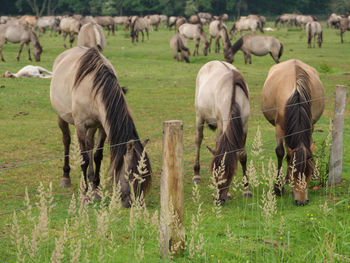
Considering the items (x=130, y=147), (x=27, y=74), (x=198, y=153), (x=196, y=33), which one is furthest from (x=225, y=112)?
(x=196, y=33)

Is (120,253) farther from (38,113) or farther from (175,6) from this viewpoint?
(175,6)

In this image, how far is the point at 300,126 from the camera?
6641mm

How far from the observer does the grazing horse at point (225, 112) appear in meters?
6.57

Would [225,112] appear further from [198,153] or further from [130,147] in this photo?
[130,147]

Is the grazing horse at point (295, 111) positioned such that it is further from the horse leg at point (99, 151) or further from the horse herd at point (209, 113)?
the horse leg at point (99, 151)

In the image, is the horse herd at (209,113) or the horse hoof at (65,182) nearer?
the horse herd at (209,113)

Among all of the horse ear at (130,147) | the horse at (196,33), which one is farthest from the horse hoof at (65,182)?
the horse at (196,33)

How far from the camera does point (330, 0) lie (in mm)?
83312

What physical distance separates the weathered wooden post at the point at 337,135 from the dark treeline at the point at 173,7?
206 feet

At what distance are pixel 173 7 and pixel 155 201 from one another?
69.4 m

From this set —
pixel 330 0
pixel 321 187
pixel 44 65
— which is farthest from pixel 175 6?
pixel 321 187

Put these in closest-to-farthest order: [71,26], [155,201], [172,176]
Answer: [172,176], [155,201], [71,26]

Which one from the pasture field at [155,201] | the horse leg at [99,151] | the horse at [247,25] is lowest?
the pasture field at [155,201]

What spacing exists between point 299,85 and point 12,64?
708 inches
